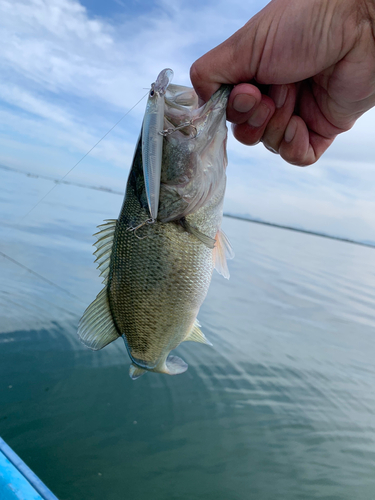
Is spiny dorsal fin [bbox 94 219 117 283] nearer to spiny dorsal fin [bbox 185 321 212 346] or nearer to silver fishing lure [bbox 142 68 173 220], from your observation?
silver fishing lure [bbox 142 68 173 220]

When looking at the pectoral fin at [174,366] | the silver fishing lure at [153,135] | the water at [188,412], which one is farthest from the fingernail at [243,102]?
the water at [188,412]

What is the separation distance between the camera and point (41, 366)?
4.16 metres

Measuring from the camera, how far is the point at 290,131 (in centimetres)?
227

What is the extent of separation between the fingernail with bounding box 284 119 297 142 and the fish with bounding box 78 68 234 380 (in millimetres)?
741

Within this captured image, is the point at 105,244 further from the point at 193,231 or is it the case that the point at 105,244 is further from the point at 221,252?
the point at 221,252

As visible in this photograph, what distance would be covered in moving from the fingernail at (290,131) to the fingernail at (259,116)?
31 centimetres

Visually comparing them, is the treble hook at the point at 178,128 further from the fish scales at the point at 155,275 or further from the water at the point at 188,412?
the water at the point at 188,412

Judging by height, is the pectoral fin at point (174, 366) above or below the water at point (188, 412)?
above

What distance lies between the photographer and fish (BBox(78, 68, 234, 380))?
1610 mm

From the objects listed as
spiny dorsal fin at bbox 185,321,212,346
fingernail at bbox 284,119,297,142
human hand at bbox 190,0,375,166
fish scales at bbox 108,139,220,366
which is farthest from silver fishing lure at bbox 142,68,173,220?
fingernail at bbox 284,119,297,142

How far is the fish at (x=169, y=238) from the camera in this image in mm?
1610

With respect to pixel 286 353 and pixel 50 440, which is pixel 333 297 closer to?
pixel 286 353

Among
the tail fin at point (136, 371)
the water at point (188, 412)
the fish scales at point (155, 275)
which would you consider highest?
the fish scales at point (155, 275)

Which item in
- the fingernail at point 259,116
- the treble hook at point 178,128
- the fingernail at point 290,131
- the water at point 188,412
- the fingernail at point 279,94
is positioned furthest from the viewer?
the water at point 188,412
